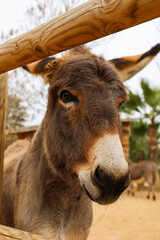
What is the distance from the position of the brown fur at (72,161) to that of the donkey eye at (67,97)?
0.04 ft

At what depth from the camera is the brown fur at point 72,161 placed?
1.46 meters

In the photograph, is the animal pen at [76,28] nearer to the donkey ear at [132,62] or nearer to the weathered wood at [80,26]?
the weathered wood at [80,26]

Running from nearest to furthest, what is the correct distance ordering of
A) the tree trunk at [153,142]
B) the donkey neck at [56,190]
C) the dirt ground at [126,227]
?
1. the donkey neck at [56,190]
2. the dirt ground at [126,227]
3. the tree trunk at [153,142]

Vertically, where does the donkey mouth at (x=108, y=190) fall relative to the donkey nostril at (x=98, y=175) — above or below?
below

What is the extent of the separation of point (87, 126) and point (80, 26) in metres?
0.70

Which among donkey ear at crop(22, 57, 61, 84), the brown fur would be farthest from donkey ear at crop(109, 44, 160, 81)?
donkey ear at crop(22, 57, 61, 84)

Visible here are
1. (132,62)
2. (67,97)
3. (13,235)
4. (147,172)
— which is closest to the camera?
(13,235)

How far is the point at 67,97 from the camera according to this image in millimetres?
1878

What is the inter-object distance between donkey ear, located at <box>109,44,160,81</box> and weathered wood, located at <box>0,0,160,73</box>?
1.07 metres

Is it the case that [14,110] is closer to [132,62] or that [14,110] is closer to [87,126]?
[132,62]

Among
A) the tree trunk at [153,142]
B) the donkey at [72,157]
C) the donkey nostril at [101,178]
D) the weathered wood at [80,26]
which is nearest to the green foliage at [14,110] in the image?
the donkey at [72,157]

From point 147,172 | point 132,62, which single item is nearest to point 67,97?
point 132,62

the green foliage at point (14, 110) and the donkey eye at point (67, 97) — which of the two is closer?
the donkey eye at point (67, 97)

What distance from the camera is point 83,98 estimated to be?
175cm
